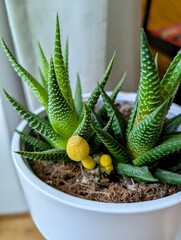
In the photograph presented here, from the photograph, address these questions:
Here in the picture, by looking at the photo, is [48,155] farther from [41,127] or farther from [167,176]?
[167,176]

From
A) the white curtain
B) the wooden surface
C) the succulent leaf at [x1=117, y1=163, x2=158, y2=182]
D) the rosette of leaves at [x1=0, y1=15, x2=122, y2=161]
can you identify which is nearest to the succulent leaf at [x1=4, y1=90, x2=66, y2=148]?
the rosette of leaves at [x1=0, y1=15, x2=122, y2=161]

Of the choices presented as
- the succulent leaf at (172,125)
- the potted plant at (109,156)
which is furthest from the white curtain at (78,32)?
the succulent leaf at (172,125)

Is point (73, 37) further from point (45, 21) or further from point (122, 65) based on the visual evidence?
point (122, 65)

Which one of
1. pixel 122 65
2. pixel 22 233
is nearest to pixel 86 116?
pixel 122 65

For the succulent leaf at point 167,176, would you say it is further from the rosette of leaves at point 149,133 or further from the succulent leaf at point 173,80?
the succulent leaf at point 173,80

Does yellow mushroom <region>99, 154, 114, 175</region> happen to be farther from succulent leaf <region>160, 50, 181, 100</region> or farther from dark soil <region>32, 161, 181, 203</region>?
succulent leaf <region>160, 50, 181, 100</region>
